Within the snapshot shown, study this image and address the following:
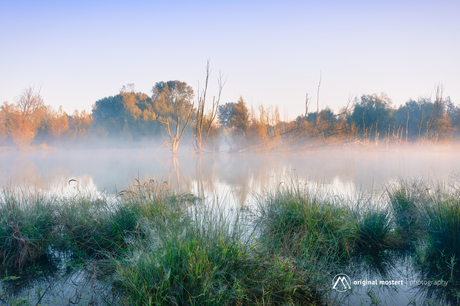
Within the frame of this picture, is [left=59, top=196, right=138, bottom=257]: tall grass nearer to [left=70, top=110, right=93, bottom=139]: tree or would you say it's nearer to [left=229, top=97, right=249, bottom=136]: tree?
[left=229, top=97, right=249, bottom=136]: tree

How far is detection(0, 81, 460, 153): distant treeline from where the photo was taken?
18844 mm

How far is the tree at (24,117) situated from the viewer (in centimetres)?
2698

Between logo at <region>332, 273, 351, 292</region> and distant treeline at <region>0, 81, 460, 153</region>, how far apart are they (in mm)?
11845

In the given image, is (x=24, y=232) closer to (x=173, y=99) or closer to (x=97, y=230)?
(x=97, y=230)

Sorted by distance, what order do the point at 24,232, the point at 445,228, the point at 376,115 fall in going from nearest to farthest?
the point at 445,228 → the point at 24,232 → the point at 376,115

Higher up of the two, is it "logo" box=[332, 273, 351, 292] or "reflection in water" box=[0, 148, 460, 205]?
"logo" box=[332, 273, 351, 292]

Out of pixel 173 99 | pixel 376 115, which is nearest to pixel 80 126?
pixel 173 99

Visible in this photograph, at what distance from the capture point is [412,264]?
273cm

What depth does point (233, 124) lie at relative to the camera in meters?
19.9

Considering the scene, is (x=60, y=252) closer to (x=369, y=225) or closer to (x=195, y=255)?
(x=195, y=255)

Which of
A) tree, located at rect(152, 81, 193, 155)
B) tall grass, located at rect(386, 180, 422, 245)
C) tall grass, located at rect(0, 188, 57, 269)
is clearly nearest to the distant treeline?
tree, located at rect(152, 81, 193, 155)

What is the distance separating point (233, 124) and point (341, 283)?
58.6 feet

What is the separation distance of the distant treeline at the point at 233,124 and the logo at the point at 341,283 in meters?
11.8

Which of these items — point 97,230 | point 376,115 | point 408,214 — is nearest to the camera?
point 97,230
